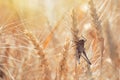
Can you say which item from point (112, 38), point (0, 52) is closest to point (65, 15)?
point (0, 52)

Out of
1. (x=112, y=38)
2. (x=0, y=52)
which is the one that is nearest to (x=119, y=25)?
(x=0, y=52)

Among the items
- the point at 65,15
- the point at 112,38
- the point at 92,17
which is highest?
the point at 65,15

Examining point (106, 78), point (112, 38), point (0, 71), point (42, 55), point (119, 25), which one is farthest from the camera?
point (119, 25)

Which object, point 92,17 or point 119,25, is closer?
point 92,17

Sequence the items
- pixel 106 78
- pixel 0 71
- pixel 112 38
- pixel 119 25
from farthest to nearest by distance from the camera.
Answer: pixel 119 25
pixel 0 71
pixel 106 78
pixel 112 38

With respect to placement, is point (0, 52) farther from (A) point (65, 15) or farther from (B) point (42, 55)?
(B) point (42, 55)

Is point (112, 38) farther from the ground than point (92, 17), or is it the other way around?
point (92, 17)

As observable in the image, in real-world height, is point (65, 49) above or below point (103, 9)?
below

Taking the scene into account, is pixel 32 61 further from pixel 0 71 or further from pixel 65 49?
pixel 65 49

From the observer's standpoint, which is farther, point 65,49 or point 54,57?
point 54,57
